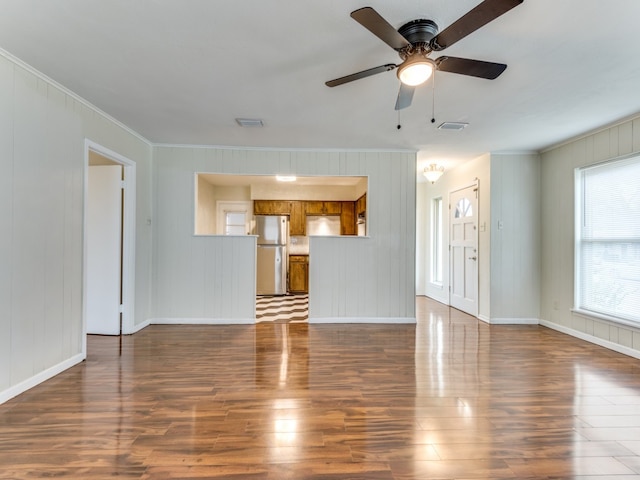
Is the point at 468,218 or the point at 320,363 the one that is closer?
the point at 320,363

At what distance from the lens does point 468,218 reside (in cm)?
553

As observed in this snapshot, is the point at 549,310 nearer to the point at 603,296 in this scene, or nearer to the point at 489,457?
the point at 603,296

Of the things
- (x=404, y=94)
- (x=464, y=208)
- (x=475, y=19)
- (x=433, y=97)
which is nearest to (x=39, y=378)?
(x=404, y=94)

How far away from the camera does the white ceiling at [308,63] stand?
6.29ft

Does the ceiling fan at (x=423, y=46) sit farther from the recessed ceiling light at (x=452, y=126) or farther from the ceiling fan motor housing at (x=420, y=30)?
the recessed ceiling light at (x=452, y=126)

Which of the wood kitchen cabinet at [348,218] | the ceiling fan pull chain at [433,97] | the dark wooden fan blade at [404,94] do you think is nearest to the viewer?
the dark wooden fan blade at [404,94]

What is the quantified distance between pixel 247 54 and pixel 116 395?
2.70m

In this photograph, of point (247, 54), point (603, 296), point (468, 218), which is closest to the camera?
point (247, 54)

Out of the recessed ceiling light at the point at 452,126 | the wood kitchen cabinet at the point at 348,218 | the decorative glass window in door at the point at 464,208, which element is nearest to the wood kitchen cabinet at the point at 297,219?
the wood kitchen cabinet at the point at 348,218

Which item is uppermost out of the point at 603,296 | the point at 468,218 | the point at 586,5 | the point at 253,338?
the point at 586,5

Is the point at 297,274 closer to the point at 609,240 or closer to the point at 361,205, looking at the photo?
the point at 361,205

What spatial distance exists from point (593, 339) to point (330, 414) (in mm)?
3613

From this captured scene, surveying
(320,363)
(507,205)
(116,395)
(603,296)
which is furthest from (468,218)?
(116,395)

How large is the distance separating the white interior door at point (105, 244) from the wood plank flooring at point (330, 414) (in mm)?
473
